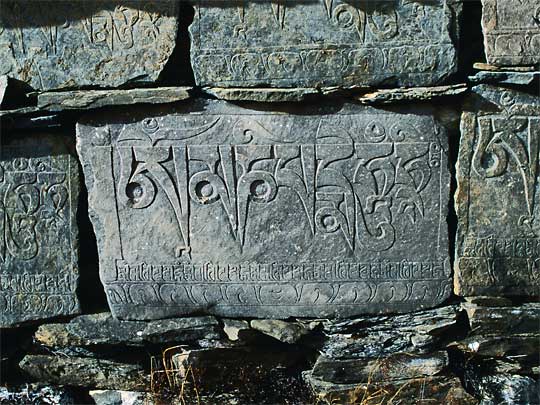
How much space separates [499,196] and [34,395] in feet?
7.57

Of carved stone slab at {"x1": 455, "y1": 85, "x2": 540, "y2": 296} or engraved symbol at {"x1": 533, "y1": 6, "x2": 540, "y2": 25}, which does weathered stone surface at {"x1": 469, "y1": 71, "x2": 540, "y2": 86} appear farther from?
engraved symbol at {"x1": 533, "y1": 6, "x2": 540, "y2": 25}

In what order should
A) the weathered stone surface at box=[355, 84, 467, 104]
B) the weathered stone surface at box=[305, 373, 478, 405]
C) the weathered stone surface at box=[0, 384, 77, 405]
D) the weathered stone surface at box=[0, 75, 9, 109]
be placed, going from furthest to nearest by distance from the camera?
the weathered stone surface at box=[0, 384, 77, 405]
the weathered stone surface at box=[305, 373, 478, 405]
the weathered stone surface at box=[0, 75, 9, 109]
the weathered stone surface at box=[355, 84, 467, 104]

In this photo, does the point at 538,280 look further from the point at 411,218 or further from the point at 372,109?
the point at 372,109

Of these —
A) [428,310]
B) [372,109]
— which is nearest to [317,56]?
[372,109]

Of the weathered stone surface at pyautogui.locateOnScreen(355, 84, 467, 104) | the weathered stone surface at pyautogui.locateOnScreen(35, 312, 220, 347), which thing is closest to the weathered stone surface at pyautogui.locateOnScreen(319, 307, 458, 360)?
the weathered stone surface at pyautogui.locateOnScreen(35, 312, 220, 347)

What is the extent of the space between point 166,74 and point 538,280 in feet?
6.26

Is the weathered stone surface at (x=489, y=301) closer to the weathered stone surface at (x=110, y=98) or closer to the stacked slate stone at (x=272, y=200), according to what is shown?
the stacked slate stone at (x=272, y=200)

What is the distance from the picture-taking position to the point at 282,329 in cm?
419

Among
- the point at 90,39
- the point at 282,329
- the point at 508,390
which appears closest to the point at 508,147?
the point at 508,390

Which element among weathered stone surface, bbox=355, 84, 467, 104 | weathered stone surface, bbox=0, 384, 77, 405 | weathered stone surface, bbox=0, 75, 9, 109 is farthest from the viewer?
weathered stone surface, bbox=0, 384, 77, 405

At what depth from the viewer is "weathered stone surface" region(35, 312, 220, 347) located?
167 inches

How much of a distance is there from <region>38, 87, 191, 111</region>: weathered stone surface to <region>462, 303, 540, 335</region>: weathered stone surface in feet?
5.23

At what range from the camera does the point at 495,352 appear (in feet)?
13.8

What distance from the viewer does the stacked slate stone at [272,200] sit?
3986mm
